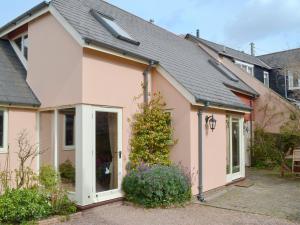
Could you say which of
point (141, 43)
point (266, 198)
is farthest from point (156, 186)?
point (141, 43)

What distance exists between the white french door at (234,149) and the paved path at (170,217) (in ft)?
14.5

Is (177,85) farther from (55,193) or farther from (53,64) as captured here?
(55,193)

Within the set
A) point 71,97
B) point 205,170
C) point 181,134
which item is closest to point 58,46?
point 71,97

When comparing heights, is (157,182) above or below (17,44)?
below

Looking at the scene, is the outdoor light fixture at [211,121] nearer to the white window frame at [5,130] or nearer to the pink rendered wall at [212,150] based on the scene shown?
the pink rendered wall at [212,150]

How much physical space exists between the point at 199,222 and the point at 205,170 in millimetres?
3539

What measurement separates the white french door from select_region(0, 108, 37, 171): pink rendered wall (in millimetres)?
7678

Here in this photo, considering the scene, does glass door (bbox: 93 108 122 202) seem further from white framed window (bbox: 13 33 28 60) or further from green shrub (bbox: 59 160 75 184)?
white framed window (bbox: 13 33 28 60)

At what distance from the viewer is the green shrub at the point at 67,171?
33.5 feet

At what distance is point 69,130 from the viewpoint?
35.3ft

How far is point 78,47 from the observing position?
996 cm

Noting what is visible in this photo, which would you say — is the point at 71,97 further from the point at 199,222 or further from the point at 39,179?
the point at 199,222

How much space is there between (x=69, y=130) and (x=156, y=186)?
3.24m

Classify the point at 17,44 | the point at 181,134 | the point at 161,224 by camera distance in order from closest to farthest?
the point at 161,224 < the point at 181,134 < the point at 17,44
